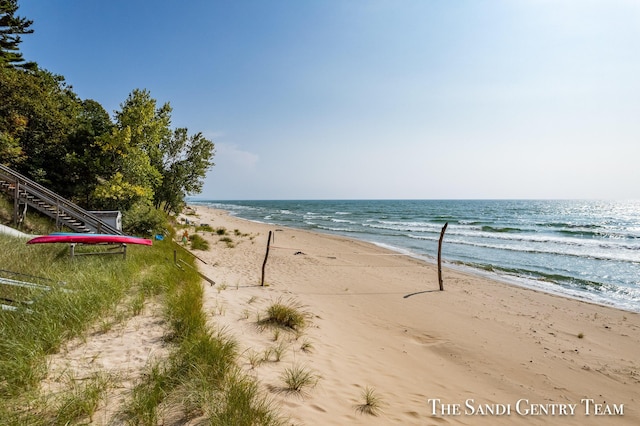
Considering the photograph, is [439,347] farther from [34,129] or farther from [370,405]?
[34,129]

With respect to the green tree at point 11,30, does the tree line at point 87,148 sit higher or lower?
lower

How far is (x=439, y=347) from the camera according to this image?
7.64 metres

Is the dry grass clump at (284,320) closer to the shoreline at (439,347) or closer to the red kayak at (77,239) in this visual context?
the shoreline at (439,347)

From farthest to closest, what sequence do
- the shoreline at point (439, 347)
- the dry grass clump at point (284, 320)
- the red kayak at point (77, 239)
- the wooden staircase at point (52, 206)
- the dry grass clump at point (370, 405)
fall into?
the wooden staircase at point (52, 206), the red kayak at point (77, 239), the dry grass clump at point (284, 320), the shoreline at point (439, 347), the dry grass clump at point (370, 405)

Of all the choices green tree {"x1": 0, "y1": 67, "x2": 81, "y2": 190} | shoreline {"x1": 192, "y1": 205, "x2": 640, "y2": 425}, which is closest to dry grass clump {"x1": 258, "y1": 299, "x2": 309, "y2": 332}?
shoreline {"x1": 192, "y1": 205, "x2": 640, "y2": 425}

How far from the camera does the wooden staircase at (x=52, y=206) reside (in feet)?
46.6

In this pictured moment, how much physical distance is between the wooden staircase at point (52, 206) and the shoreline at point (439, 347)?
20.6 feet

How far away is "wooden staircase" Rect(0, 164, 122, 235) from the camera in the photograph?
1422 cm

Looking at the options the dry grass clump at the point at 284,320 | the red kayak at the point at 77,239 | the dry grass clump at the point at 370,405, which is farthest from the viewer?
the red kayak at the point at 77,239

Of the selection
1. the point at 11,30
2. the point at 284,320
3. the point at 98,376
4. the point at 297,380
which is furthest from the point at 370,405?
the point at 11,30

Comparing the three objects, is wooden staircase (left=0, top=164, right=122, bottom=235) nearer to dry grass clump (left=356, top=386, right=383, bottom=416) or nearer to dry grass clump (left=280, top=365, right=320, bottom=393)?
dry grass clump (left=280, top=365, right=320, bottom=393)

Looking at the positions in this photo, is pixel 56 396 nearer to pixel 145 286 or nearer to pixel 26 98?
pixel 145 286

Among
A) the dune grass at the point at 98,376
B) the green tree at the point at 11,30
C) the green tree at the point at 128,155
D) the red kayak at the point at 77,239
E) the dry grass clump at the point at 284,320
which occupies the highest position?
the green tree at the point at 11,30

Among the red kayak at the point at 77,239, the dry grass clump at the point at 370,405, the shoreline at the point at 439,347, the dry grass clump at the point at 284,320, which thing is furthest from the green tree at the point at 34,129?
the dry grass clump at the point at 370,405
